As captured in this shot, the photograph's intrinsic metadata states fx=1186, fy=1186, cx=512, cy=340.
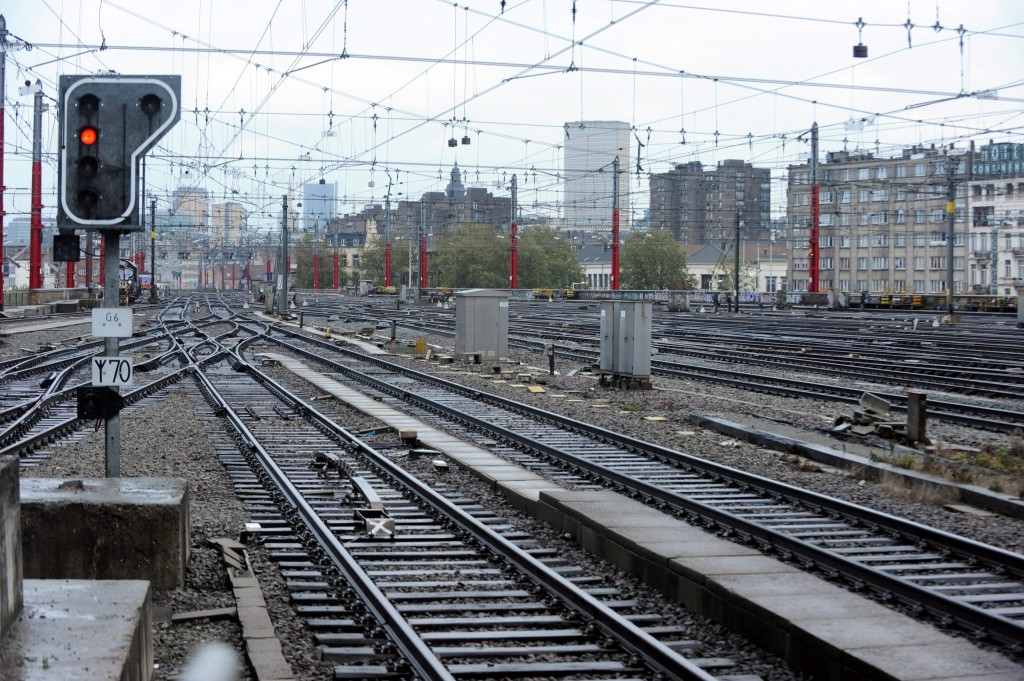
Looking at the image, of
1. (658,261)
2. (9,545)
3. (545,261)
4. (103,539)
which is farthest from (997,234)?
(9,545)

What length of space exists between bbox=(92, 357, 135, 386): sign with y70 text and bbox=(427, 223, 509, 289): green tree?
10490 centimetres

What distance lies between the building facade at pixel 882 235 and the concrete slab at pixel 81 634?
104085mm

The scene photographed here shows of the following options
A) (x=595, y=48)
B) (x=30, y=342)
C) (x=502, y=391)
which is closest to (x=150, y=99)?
(x=502, y=391)

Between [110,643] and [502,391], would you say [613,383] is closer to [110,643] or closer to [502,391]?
[502,391]

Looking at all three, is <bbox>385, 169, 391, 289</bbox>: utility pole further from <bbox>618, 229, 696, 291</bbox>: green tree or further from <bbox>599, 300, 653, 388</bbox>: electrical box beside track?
<bbox>599, 300, 653, 388</bbox>: electrical box beside track

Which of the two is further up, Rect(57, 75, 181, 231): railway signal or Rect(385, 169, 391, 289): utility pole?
Rect(385, 169, 391, 289): utility pole

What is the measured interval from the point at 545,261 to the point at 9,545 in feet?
379

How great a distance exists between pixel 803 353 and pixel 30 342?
24639 millimetres

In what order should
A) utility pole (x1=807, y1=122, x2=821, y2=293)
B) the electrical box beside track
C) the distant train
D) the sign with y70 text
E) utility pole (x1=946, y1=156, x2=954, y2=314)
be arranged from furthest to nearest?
the distant train → utility pole (x1=807, y1=122, x2=821, y2=293) → utility pole (x1=946, y1=156, x2=954, y2=314) → the electrical box beside track → the sign with y70 text

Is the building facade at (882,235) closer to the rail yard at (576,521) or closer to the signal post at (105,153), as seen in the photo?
the rail yard at (576,521)

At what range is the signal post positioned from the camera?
899 cm

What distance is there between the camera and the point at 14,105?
5631 cm

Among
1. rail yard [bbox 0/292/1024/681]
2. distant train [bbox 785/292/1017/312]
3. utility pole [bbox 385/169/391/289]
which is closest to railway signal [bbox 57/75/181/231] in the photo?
rail yard [bbox 0/292/1024/681]

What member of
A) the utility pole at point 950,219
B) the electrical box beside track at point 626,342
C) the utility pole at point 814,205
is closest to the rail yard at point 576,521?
the electrical box beside track at point 626,342
